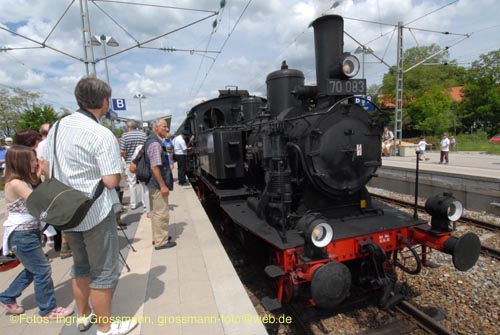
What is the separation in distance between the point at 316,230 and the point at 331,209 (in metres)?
1.19

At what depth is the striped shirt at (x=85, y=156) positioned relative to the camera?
200 cm

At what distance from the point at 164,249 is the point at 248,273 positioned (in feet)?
4.71

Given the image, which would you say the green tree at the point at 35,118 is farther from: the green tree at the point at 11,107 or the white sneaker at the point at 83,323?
the white sneaker at the point at 83,323

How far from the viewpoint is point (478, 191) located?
7.39m

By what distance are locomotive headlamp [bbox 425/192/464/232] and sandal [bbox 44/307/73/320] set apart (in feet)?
12.8

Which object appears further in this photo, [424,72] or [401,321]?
[424,72]

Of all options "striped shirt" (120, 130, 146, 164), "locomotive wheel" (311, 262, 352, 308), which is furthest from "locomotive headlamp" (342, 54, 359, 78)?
"striped shirt" (120, 130, 146, 164)

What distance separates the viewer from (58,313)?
2627mm

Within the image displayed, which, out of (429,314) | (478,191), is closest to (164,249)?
(429,314)

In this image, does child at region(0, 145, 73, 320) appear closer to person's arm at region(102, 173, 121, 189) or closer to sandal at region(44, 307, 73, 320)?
sandal at region(44, 307, 73, 320)

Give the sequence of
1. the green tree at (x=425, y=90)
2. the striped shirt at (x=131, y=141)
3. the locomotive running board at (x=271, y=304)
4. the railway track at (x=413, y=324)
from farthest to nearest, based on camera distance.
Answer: the green tree at (x=425, y=90)
the striped shirt at (x=131, y=141)
the railway track at (x=413, y=324)
the locomotive running board at (x=271, y=304)

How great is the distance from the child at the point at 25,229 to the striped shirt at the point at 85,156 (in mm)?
706

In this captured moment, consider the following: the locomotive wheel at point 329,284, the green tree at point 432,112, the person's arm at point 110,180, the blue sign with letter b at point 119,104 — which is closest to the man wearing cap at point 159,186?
the person's arm at point 110,180

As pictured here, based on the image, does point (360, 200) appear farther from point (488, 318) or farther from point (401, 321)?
point (488, 318)
